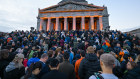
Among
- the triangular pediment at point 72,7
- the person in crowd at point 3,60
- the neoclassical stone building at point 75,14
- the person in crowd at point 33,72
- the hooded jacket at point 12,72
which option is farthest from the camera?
the triangular pediment at point 72,7

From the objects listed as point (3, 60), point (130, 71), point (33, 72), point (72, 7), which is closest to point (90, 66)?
point (130, 71)

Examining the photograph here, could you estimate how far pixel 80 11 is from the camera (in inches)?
1212

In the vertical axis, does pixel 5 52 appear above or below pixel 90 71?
above

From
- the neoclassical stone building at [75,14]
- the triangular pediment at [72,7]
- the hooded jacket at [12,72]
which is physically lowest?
the hooded jacket at [12,72]

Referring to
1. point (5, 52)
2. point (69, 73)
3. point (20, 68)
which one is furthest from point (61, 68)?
point (5, 52)

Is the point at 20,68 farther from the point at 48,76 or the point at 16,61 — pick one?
the point at 48,76

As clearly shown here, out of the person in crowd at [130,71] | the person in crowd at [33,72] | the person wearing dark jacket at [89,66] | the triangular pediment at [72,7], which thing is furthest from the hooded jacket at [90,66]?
the triangular pediment at [72,7]

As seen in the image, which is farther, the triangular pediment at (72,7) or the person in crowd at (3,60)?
the triangular pediment at (72,7)

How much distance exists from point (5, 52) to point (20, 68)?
40.2 inches

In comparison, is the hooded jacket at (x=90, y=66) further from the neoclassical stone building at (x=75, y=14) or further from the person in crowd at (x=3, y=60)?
the neoclassical stone building at (x=75, y=14)

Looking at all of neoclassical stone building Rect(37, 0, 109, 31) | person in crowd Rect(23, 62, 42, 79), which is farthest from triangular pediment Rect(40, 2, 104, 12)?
person in crowd Rect(23, 62, 42, 79)

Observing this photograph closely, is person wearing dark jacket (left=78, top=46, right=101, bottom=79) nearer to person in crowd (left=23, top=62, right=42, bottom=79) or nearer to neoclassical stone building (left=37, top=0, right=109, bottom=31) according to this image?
person in crowd (left=23, top=62, right=42, bottom=79)

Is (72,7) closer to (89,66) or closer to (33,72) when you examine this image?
(89,66)

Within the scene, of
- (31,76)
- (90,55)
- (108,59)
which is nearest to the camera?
(108,59)
